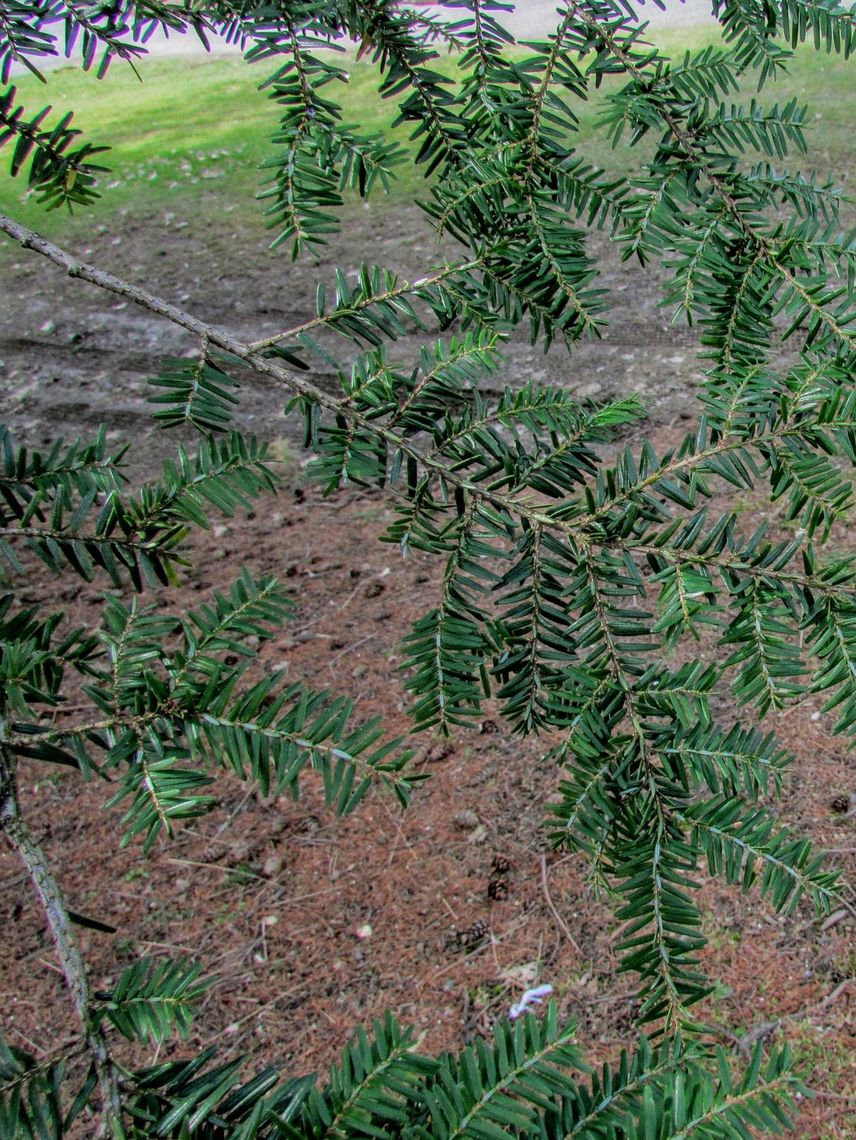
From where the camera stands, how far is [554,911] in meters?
2.11

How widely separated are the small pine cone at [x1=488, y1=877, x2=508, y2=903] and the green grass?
4490 millimetres

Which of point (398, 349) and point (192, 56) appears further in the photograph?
point (192, 56)

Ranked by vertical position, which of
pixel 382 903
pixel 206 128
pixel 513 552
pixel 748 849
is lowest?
pixel 382 903

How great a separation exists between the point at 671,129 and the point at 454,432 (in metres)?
0.44

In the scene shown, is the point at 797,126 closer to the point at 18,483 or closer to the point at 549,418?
the point at 549,418

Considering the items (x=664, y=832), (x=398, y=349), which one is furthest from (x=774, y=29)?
(x=398, y=349)

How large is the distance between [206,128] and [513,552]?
7459 millimetres

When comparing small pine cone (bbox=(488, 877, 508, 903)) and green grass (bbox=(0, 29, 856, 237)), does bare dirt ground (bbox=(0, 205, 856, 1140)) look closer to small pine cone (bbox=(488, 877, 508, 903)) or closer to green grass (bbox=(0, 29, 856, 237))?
small pine cone (bbox=(488, 877, 508, 903))

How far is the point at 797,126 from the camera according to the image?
106 cm

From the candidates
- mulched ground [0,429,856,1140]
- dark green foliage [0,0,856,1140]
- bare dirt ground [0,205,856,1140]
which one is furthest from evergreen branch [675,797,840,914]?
mulched ground [0,429,856,1140]

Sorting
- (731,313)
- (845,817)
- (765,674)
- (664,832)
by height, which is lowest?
(845,817)

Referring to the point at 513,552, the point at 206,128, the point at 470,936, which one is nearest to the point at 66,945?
the point at 513,552

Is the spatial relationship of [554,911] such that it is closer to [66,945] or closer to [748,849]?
[748,849]

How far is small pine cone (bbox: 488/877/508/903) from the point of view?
2.15 meters
